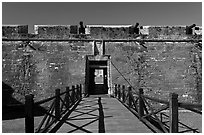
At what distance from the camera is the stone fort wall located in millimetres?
11234

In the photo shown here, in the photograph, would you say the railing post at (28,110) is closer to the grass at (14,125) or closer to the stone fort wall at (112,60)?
the grass at (14,125)

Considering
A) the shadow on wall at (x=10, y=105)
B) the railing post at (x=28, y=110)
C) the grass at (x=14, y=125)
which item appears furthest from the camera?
the shadow on wall at (x=10, y=105)

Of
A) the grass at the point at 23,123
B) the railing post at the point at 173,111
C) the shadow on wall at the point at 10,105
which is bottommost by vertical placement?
the grass at the point at 23,123

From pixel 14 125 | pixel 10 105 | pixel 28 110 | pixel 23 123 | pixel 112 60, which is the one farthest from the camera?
pixel 112 60

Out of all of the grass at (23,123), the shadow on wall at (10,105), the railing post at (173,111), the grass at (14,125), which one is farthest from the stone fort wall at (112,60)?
the railing post at (173,111)

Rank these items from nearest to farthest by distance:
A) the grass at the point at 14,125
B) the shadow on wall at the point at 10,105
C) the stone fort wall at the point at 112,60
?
the grass at the point at 14,125
the shadow on wall at the point at 10,105
the stone fort wall at the point at 112,60

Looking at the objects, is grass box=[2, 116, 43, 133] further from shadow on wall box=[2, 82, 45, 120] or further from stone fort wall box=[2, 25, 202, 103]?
stone fort wall box=[2, 25, 202, 103]

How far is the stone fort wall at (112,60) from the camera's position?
1123cm

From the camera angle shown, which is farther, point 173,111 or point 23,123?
point 23,123

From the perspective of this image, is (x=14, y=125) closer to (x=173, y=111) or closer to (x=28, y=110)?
(x=28, y=110)

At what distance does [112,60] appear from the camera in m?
11.5

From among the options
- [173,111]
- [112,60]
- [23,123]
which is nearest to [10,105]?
[23,123]

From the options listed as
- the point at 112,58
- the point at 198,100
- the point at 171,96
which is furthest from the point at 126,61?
the point at 171,96

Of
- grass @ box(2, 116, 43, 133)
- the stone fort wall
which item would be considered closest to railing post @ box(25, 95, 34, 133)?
grass @ box(2, 116, 43, 133)
